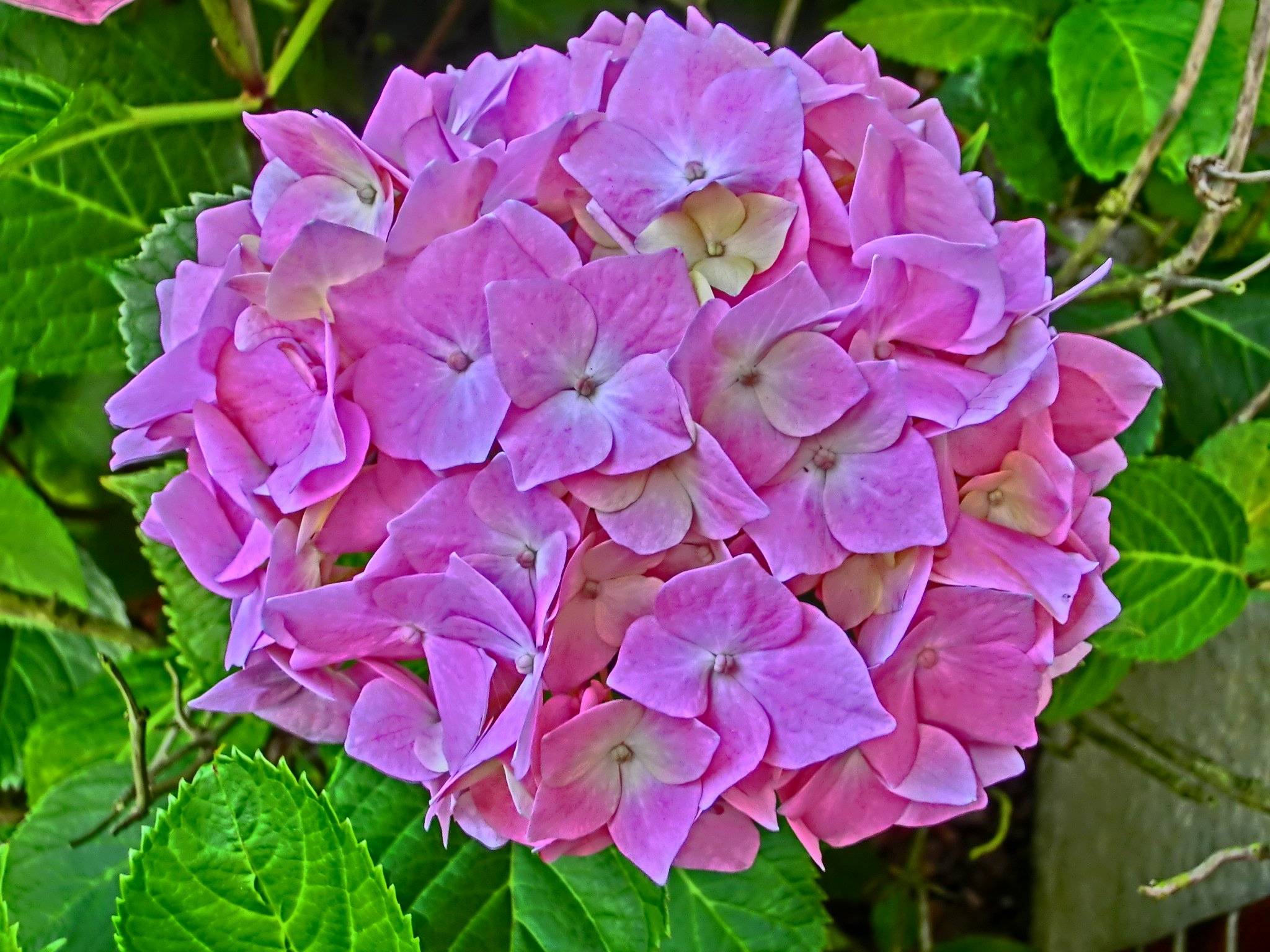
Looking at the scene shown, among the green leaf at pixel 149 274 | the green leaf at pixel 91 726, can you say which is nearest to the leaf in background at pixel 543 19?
the green leaf at pixel 149 274

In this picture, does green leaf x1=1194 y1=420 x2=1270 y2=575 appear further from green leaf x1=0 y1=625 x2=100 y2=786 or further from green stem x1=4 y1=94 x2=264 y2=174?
green leaf x1=0 y1=625 x2=100 y2=786

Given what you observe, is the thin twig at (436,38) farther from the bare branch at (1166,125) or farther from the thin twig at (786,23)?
the bare branch at (1166,125)

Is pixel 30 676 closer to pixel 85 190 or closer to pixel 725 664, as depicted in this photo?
pixel 85 190

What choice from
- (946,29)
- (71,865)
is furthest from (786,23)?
(71,865)

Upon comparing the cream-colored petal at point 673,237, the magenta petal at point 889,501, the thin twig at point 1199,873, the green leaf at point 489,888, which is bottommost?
the thin twig at point 1199,873

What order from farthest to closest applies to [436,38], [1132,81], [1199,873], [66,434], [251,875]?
[436,38] → [66,434] → [1132,81] → [1199,873] → [251,875]

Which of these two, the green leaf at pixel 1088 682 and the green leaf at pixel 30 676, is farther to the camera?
the green leaf at pixel 30 676
